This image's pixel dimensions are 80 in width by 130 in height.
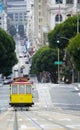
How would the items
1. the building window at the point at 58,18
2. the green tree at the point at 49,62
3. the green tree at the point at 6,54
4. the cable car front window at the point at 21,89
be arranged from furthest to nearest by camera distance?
1. the building window at the point at 58,18
2. the green tree at the point at 49,62
3. the green tree at the point at 6,54
4. the cable car front window at the point at 21,89

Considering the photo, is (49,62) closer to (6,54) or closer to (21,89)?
(6,54)

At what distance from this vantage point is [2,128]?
2828cm

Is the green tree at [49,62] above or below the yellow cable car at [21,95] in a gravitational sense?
below

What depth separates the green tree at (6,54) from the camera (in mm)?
105688

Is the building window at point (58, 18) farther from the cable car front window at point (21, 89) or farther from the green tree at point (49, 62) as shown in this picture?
the cable car front window at point (21, 89)

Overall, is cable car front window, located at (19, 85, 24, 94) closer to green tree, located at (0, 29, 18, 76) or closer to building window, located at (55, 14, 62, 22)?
green tree, located at (0, 29, 18, 76)

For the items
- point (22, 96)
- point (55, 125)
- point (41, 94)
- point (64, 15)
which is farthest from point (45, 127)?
point (64, 15)

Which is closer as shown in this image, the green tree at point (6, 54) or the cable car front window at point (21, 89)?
the cable car front window at point (21, 89)

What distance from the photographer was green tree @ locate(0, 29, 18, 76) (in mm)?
105688

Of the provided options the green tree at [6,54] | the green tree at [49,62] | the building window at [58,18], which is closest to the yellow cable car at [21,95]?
the green tree at [6,54]

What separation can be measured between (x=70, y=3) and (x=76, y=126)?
12325 cm

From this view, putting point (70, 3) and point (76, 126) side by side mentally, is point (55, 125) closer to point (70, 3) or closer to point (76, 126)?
point (76, 126)

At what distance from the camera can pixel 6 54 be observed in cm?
10700

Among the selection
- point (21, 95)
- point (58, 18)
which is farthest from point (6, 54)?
point (21, 95)
